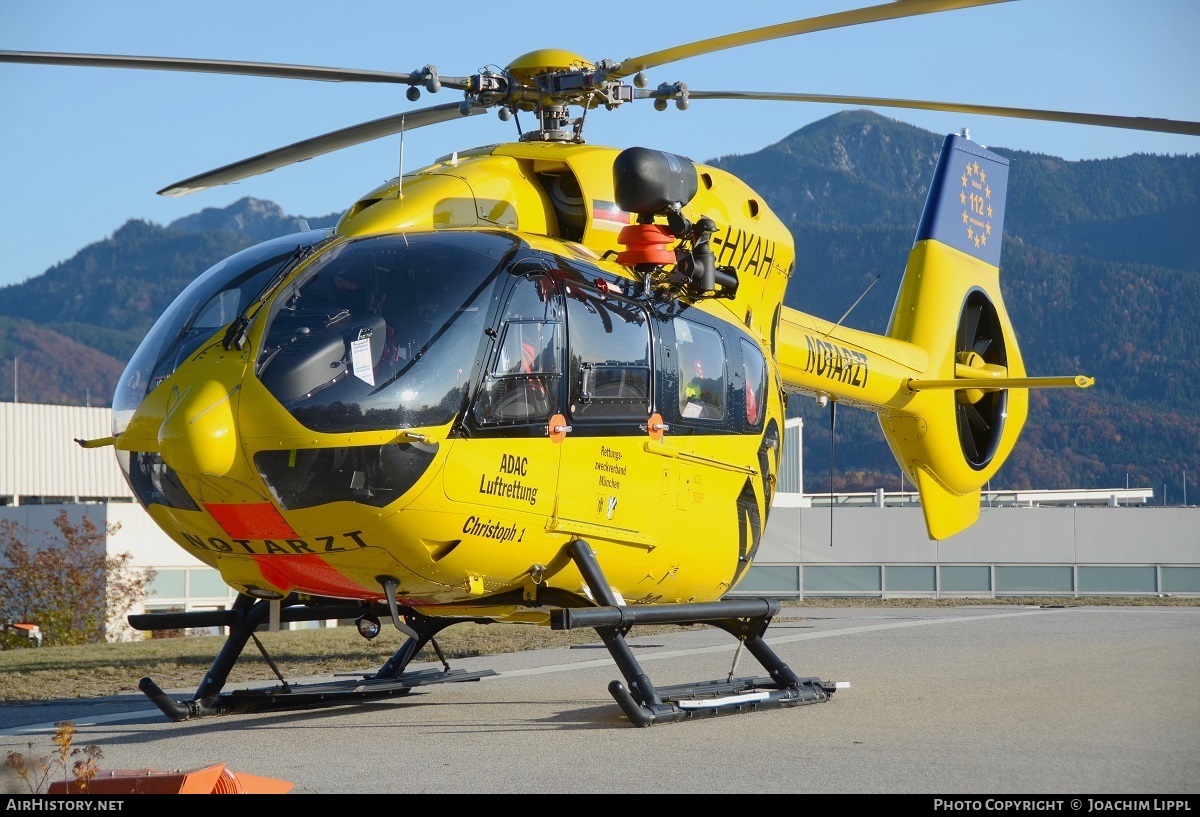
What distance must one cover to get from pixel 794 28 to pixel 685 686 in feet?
14.4

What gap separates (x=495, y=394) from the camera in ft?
25.8

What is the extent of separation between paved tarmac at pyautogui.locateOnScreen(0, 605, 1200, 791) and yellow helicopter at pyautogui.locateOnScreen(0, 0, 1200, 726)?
550 mm

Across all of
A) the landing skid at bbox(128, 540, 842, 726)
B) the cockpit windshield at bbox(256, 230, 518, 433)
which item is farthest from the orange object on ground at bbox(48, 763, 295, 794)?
the landing skid at bbox(128, 540, 842, 726)

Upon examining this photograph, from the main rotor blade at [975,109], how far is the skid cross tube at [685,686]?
353cm

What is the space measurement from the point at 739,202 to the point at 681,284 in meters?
1.43

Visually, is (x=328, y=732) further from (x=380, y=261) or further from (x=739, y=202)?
(x=739, y=202)

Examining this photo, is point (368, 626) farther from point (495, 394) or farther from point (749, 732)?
point (749, 732)

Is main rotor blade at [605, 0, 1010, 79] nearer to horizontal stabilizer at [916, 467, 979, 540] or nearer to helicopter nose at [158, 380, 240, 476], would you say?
helicopter nose at [158, 380, 240, 476]

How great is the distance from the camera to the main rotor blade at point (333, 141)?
974 centimetres

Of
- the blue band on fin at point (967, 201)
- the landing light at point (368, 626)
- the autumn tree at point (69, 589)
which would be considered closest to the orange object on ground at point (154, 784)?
the landing light at point (368, 626)

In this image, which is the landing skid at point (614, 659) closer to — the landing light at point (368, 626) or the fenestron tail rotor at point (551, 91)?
the landing light at point (368, 626)

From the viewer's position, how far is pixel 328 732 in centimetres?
858

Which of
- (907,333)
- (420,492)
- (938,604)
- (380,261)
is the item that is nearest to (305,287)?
(380,261)

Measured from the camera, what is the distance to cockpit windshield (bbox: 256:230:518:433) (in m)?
7.28
